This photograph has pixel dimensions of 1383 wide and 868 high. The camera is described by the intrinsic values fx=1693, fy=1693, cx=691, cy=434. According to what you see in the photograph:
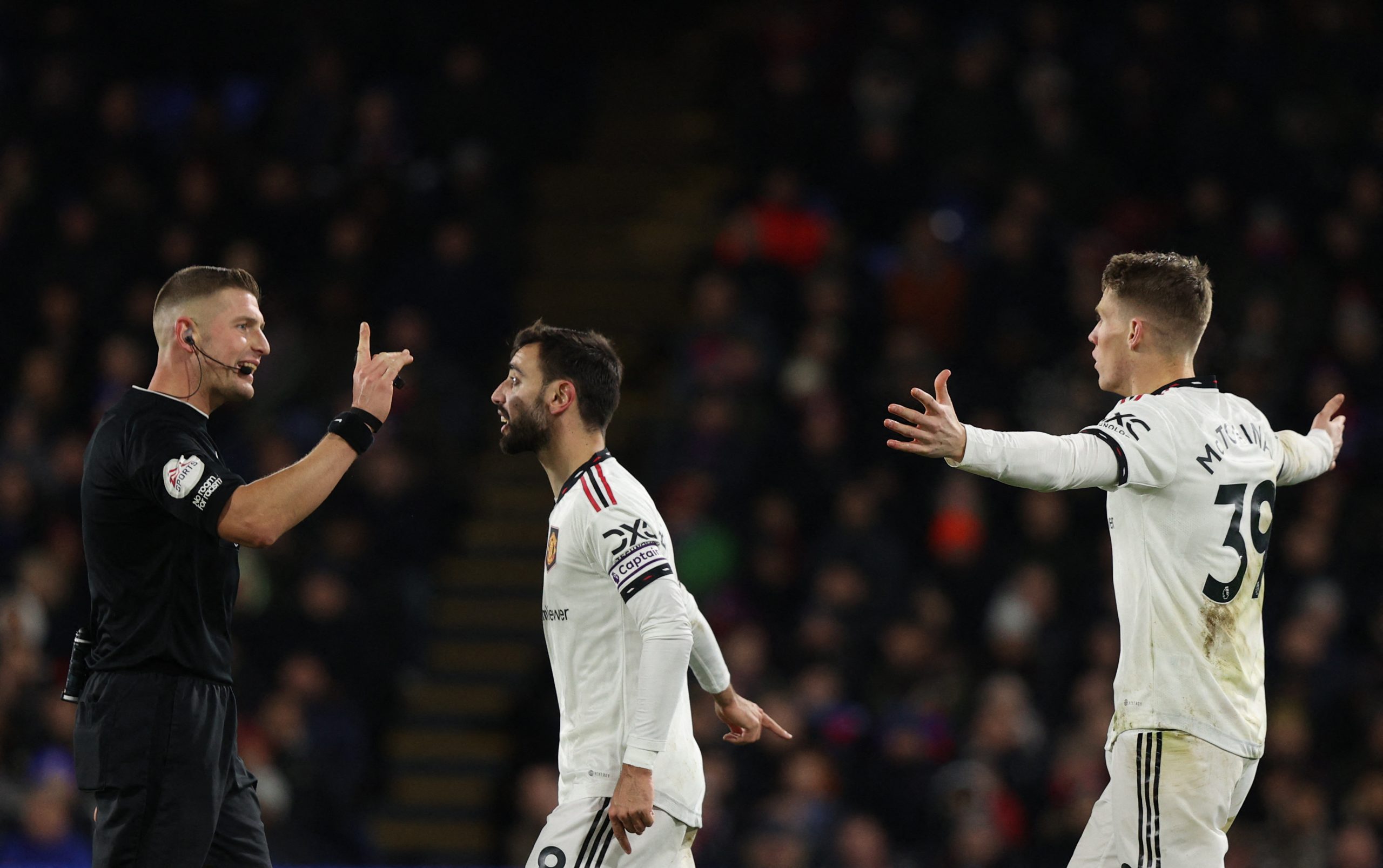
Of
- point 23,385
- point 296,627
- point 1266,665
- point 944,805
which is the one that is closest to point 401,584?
point 296,627

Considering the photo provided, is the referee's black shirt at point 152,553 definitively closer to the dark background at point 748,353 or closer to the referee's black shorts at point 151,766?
the referee's black shorts at point 151,766

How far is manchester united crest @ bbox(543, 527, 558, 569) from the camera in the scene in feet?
17.5

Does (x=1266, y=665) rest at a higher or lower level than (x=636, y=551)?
lower

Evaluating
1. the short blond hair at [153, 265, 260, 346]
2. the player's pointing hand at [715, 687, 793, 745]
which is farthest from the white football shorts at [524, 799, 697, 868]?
the short blond hair at [153, 265, 260, 346]

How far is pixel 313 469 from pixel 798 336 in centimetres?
719

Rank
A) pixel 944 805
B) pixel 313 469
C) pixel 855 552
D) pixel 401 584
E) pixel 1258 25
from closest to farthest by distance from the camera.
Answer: pixel 313 469 → pixel 944 805 → pixel 855 552 → pixel 401 584 → pixel 1258 25

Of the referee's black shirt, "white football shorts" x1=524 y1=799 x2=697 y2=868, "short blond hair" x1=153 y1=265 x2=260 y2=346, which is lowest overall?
"white football shorts" x1=524 y1=799 x2=697 y2=868

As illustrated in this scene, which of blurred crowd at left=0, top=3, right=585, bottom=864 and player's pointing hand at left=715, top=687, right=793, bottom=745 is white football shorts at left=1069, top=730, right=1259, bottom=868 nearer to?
player's pointing hand at left=715, top=687, right=793, bottom=745

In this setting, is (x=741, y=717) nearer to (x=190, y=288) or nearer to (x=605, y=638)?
(x=605, y=638)

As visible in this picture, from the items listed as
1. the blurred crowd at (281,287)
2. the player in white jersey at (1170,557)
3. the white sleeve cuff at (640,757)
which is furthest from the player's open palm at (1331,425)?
the blurred crowd at (281,287)

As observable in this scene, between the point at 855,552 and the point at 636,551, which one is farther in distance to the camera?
the point at 855,552

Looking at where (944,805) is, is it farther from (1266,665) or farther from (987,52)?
(987,52)

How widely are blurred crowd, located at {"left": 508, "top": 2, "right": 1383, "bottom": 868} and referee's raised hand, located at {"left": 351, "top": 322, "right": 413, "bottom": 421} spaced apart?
15.9ft

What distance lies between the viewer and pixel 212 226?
13.0 metres
